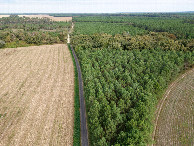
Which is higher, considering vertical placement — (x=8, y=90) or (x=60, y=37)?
(x=60, y=37)

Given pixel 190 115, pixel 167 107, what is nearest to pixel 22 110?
pixel 167 107

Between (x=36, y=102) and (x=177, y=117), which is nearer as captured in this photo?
(x=177, y=117)

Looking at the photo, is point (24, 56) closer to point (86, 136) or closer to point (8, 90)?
point (8, 90)

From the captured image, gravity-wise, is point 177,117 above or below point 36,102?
above

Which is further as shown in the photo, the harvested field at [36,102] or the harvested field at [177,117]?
the harvested field at [36,102]
